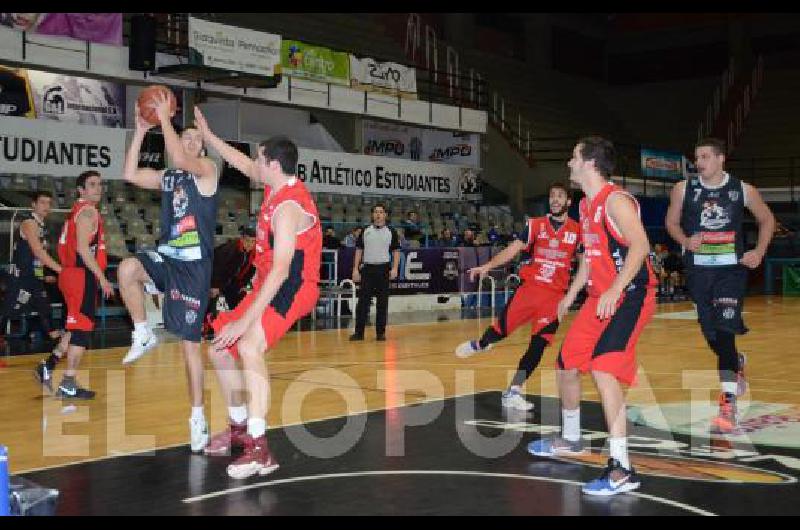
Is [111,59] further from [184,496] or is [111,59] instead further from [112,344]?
[184,496]

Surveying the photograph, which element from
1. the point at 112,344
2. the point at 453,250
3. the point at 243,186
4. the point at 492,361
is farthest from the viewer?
the point at 243,186

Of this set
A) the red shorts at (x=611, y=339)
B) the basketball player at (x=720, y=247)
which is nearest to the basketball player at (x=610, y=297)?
the red shorts at (x=611, y=339)

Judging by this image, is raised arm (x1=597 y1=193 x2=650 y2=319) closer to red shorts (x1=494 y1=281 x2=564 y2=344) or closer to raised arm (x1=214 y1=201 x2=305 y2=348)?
raised arm (x1=214 y1=201 x2=305 y2=348)

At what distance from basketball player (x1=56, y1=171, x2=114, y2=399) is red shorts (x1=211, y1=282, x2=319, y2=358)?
274 cm

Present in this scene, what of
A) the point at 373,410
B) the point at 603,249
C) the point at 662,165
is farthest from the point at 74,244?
the point at 662,165

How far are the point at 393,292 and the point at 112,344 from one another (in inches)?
307

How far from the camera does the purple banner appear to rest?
17781 millimetres

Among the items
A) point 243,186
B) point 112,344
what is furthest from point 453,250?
point 112,344

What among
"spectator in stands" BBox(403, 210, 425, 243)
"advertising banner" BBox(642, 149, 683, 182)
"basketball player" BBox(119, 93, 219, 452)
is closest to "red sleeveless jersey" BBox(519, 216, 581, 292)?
"basketball player" BBox(119, 93, 219, 452)

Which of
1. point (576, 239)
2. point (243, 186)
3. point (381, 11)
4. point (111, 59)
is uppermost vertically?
point (381, 11)

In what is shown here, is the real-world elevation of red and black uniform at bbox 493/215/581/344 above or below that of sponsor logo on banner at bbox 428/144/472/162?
below

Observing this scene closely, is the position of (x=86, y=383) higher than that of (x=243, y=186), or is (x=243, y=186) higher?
(x=243, y=186)

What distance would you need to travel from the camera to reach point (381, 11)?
30.5 metres

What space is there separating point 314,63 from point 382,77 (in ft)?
8.23
